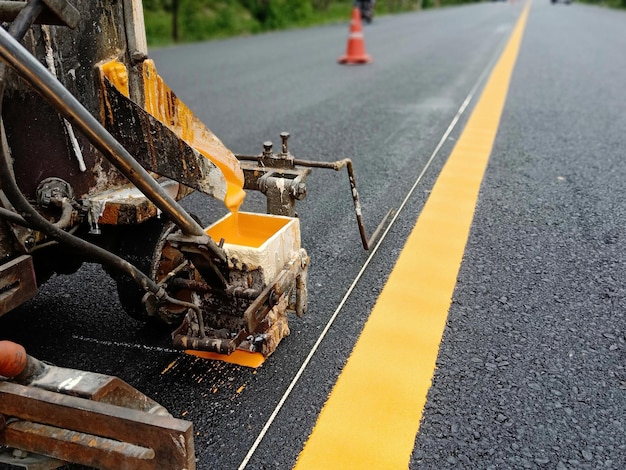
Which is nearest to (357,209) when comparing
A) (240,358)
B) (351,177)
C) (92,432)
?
(351,177)

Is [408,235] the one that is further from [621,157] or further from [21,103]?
[621,157]

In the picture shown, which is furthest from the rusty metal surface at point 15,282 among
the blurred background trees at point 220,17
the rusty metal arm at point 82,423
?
the blurred background trees at point 220,17

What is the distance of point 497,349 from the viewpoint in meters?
2.16

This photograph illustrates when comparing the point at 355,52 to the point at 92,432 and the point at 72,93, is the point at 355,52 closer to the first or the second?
the point at 72,93

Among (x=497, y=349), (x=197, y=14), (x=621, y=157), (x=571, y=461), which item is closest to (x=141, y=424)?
(x=571, y=461)

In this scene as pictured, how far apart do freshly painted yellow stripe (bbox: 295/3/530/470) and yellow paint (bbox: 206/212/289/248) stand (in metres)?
0.52

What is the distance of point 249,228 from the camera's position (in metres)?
2.25

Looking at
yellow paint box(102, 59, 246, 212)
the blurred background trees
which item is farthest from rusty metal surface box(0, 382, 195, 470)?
the blurred background trees

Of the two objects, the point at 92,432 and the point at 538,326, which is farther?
the point at 538,326

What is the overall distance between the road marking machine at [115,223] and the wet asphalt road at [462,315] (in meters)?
0.19

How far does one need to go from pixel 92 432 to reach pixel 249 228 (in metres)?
1.07

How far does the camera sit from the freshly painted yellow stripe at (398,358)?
1694 millimetres

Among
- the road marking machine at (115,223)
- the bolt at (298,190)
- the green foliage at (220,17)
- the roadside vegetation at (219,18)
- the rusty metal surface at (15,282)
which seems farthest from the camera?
the green foliage at (220,17)

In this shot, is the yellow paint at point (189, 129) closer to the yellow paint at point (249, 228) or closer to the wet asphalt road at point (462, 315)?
the yellow paint at point (249, 228)
